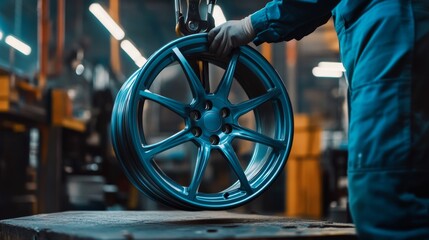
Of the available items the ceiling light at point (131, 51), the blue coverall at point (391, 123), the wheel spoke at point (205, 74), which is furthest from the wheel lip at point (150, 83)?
the ceiling light at point (131, 51)

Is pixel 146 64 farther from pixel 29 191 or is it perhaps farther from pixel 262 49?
pixel 262 49

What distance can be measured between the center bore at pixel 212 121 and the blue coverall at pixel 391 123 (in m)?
0.62

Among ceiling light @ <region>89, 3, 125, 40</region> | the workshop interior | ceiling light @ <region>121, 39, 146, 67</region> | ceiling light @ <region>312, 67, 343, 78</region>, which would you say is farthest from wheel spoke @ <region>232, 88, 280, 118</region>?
ceiling light @ <region>312, 67, 343, 78</region>

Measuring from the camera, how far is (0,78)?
17.0 feet

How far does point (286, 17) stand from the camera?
87.8 inches

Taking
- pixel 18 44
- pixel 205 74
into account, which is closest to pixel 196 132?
pixel 205 74

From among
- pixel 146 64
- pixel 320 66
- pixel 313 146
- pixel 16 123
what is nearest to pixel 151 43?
pixel 320 66

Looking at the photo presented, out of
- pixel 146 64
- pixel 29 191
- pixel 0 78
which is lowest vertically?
pixel 29 191

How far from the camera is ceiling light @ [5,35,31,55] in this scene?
5.95m

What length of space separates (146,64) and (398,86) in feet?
3.04

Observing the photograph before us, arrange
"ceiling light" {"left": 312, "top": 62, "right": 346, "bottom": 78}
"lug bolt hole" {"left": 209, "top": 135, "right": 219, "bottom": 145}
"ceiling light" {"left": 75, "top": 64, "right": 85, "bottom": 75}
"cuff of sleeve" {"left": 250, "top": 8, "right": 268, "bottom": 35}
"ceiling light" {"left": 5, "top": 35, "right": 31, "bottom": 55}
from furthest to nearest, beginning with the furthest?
1. "ceiling light" {"left": 312, "top": 62, "right": 346, "bottom": 78}
2. "ceiling light" {"left": 75, "top": 64, "right": 85, "bottom": 75}
3. "ceiling light" {"left": 5, "top": 35, "right": 31, "bottom": 55}
4. "lug bolt hole" {"left": 209, "top": 135, "right": 219, "bottom": 145}
5. "cuff of sleeve" {"left": 250, "top": 8, "right": 268, "bottom": 35}

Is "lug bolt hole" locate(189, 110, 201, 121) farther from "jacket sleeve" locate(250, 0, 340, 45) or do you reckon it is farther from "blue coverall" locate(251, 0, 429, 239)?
"blue coverall" locate(251, 0, 429, 239)

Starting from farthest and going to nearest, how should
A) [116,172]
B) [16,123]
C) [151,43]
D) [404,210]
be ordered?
1. [151,43]
2. [116,172]
3. [16,123]
4. [404,210]

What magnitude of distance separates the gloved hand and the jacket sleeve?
0.04 meters
